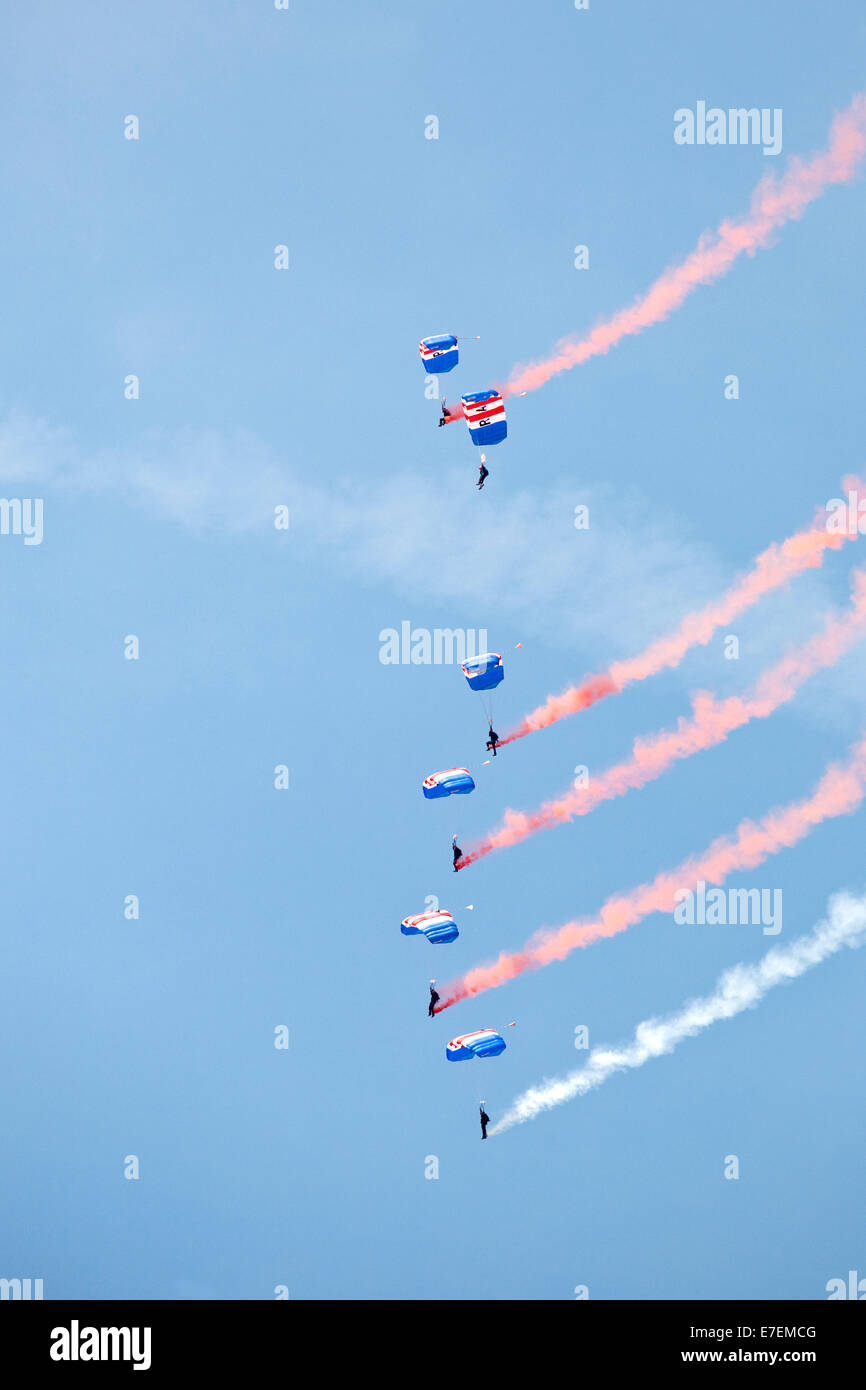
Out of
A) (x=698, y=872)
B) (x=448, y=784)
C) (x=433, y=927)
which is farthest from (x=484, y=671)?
(x=698, y=872)

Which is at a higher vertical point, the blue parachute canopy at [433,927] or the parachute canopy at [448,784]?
the parachute canopy at [448,784]

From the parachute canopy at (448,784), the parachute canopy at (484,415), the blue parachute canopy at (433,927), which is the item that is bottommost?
the blue parachute canopy at (433,927)

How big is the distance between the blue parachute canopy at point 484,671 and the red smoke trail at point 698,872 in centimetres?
635

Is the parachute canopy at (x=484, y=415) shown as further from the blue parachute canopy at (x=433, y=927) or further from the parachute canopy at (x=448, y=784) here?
the blue parachute canopy at (x=433, y=927)

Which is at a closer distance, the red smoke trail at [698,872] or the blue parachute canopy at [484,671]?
the blue parachute canopy at [484,671]

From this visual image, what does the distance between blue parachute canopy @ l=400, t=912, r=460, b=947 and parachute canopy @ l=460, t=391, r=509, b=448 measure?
11.0 metres

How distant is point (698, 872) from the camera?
6550 centimetres

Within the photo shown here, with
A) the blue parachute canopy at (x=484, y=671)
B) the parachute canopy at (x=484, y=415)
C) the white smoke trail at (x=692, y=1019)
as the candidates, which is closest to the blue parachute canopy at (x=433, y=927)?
the blue parachute canopy at (x=484, y=671)

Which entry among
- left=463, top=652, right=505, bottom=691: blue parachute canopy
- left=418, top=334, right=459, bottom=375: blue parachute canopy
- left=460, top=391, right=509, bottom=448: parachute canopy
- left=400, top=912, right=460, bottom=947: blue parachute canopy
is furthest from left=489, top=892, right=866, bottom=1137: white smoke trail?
left=418, top=334, right=459, bottom=375: blue parachute canopy

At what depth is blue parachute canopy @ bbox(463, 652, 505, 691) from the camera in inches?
2486

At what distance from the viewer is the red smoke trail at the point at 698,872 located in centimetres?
6431

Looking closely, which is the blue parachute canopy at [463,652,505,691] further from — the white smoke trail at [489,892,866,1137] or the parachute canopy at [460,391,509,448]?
the white smoke trail at [489,892,866,1137]
